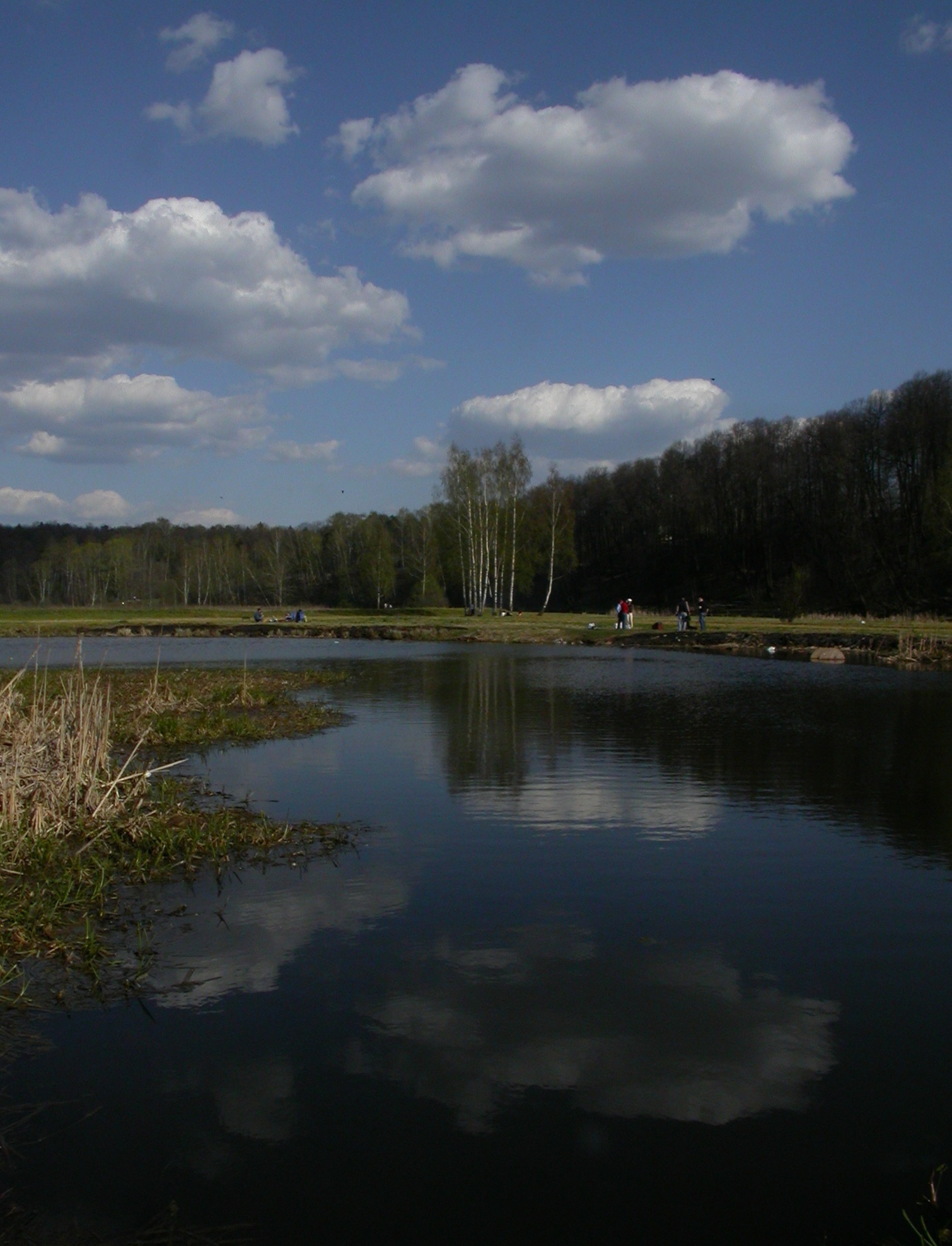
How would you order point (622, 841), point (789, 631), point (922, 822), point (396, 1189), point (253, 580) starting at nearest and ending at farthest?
point (396, 1189) < point (622, 841) < point (922, 822) < point (789, 631) < point (253, 580)

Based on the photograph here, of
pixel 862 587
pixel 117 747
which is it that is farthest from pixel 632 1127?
pixel 862 587

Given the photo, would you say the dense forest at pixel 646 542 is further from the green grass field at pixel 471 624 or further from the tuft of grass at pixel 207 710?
the tuft of grass at pixel 207 710

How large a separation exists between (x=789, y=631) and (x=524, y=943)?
37.5 m

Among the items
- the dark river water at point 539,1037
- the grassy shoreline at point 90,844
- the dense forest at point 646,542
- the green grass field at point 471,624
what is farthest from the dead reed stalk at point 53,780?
the dense forest at point 646,542

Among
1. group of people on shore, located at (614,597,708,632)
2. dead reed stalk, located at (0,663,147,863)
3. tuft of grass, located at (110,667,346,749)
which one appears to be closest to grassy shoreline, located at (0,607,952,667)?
group of people on shore, located at (614,597,708,632)

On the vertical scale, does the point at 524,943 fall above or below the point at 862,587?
below

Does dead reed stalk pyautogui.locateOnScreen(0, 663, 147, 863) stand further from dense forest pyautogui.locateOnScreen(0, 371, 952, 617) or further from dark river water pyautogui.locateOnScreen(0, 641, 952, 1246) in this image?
dense forest pyautogui.locateOnScreen(0, 371, 952, 617)

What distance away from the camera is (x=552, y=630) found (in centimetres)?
4872

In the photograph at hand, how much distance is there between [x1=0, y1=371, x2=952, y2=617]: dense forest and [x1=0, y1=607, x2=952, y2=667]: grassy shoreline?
5965mm

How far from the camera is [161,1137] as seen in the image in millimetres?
4902

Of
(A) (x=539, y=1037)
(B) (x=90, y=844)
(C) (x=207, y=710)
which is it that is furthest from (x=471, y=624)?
(A) (x=539, y=1037)

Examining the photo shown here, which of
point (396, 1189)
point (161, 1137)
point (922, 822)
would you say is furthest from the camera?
point (922, 822)

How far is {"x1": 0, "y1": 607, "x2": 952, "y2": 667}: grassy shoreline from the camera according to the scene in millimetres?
37719

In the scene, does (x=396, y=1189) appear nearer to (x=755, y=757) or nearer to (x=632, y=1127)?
(x=632, y=1127)
